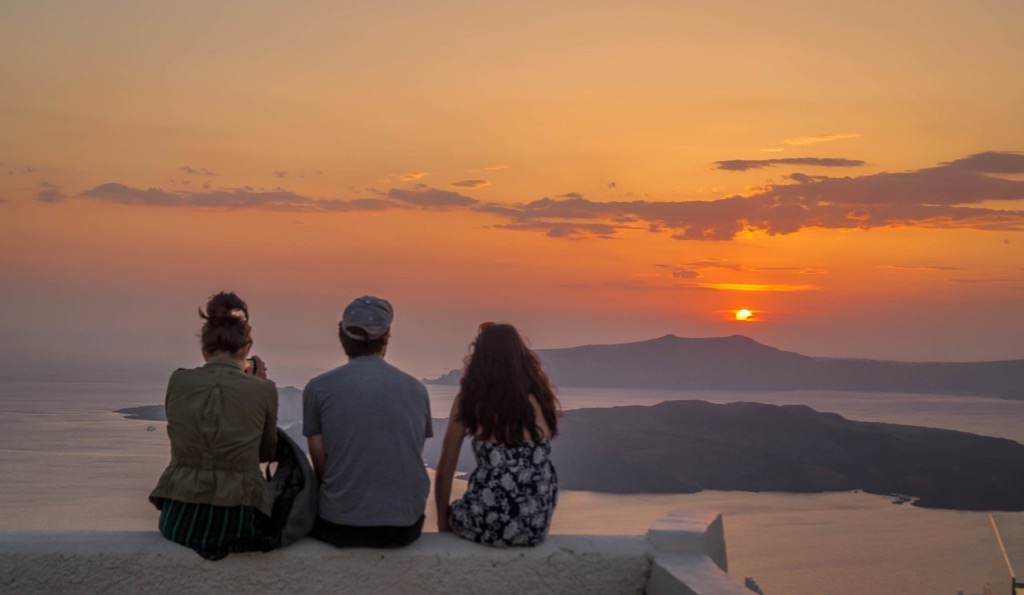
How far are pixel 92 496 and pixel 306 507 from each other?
57.4 metres

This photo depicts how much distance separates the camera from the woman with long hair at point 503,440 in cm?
412

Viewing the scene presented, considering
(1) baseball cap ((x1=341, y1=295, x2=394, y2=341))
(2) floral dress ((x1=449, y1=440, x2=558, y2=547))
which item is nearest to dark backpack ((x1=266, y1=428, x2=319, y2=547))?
(1) baseball cap ((x1=341, y1=295, x2=394, y2=341))

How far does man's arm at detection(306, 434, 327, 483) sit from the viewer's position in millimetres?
4059

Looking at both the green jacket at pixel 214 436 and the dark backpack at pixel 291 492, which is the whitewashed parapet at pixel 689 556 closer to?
the dark backpack at pixel 291 492

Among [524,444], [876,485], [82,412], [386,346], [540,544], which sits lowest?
[876,485]

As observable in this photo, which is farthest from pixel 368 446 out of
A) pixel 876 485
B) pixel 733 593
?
pixel 876 485

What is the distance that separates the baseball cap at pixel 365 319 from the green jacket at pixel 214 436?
0.42 meters

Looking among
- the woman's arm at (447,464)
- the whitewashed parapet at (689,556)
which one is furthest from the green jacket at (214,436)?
the whitewashed parapet at (689,556)

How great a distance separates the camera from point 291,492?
405 centimetres

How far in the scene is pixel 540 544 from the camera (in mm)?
4191

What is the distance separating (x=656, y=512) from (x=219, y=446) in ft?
→ 269

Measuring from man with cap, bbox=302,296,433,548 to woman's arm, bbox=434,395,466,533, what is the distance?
16 cm

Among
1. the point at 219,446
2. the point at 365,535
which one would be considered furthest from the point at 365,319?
the point at 365,535

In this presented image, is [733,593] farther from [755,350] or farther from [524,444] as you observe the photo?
[755,350]
